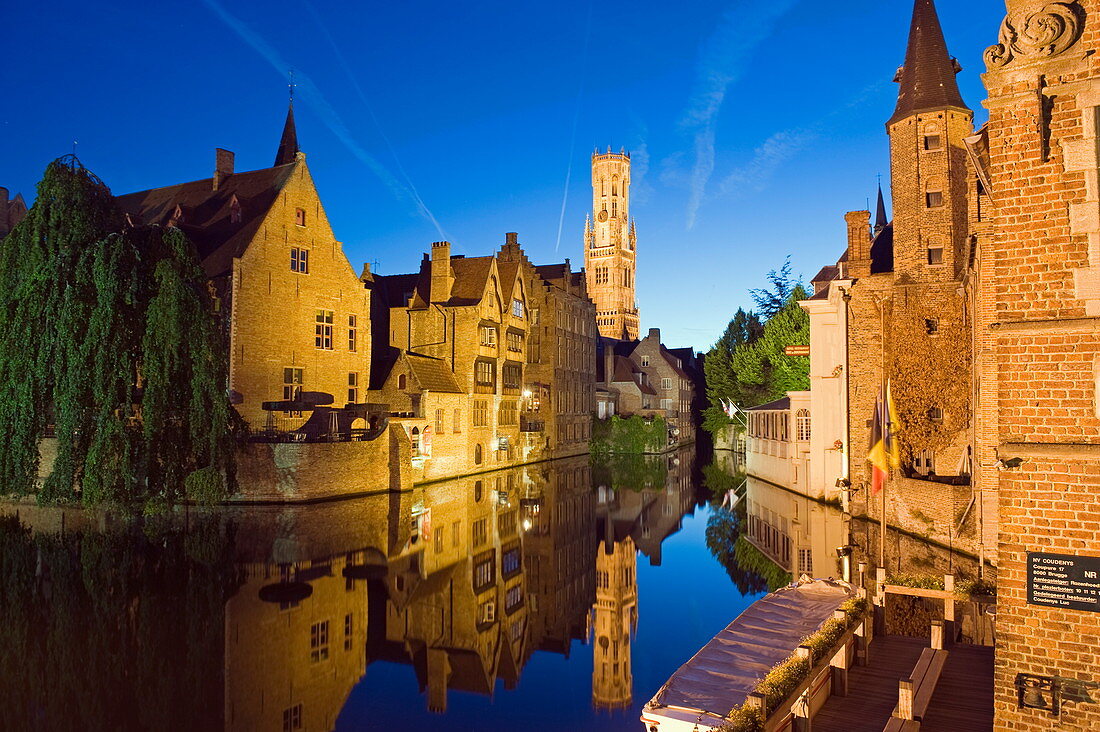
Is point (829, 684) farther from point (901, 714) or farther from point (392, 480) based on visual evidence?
point (392, 480)

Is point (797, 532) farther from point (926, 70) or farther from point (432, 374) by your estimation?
point (432, 374)

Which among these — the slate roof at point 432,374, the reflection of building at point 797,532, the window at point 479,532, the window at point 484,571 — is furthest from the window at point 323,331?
the reflection of building at point 797,532

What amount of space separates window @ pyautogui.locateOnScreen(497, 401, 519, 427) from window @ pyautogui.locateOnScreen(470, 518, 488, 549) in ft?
68.8

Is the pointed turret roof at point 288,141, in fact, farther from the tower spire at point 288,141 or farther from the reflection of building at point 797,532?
the reflection of building at point 797,532

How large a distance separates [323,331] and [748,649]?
32.6m

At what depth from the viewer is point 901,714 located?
318 inches

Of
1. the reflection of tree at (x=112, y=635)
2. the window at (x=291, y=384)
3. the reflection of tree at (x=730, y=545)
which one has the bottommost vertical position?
the reflection of tree at (x=730, y=545)

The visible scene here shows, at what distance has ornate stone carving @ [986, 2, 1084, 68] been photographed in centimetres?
730

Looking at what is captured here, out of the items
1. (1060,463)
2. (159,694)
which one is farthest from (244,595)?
(1060,463)

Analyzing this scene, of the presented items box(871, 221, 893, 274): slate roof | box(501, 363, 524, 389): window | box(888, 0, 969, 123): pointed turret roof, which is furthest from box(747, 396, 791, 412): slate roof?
box(501, 363, 524, 389): window

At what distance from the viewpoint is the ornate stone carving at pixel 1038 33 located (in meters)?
7.30

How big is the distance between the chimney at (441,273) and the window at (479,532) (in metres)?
21.5

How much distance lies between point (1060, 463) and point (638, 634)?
9.64 m

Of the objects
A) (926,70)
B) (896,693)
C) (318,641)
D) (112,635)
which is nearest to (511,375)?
(926,70)
